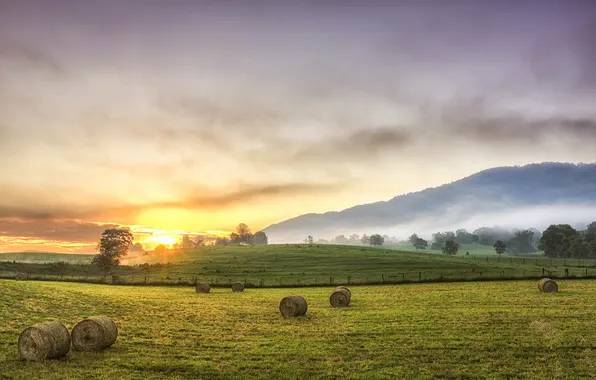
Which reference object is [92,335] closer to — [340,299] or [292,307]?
[292,307]

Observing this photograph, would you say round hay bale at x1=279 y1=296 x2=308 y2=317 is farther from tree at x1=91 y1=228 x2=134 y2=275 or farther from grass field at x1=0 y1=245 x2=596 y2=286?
tree at x1=91 y1=228 x2=134 y2=275

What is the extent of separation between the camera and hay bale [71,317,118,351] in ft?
71.9

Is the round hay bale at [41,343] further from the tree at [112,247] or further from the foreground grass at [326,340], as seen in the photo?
the tree at [112,247]

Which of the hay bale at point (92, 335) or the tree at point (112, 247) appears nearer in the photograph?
the hay bale at point (92, 335)

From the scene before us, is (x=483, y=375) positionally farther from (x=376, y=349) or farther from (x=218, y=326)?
(x=218, y=326)

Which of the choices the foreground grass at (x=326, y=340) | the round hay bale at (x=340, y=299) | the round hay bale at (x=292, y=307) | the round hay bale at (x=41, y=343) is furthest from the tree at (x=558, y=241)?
the round hay bale at (x=41, y=343)

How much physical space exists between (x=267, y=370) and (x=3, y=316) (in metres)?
20.5

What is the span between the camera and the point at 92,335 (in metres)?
21.9

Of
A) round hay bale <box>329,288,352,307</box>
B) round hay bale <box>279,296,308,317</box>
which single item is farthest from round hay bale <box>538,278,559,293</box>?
round hay bale <box>279,296,308,317</box>

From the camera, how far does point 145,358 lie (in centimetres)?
2047

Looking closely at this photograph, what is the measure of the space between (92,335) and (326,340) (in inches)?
488

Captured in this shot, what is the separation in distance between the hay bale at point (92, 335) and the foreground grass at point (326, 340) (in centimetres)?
58

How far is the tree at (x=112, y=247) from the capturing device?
115m

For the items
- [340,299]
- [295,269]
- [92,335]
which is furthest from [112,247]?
[92,335]
